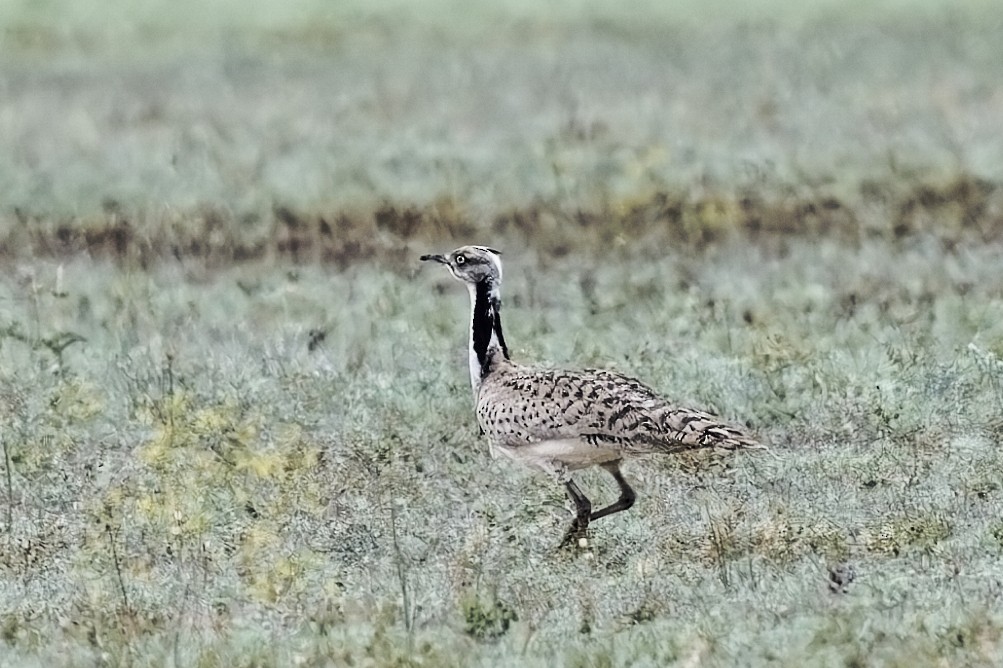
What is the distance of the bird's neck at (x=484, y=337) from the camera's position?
1054cm

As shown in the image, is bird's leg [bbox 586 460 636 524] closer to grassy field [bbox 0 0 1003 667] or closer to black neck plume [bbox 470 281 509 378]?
grassy field [bbox 0 0 1003 667]

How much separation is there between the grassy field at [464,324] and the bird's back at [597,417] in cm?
36

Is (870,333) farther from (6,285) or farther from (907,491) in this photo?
(6,285)

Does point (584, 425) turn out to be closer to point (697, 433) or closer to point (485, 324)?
point (697, 433)

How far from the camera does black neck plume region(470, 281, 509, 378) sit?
1055 cm

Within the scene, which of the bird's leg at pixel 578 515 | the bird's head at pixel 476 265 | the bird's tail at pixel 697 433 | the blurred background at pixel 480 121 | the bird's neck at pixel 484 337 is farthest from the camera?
the blurred background at pixel 480 121

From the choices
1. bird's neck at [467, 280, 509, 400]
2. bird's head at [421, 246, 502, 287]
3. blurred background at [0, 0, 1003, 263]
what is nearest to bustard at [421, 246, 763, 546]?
bird's neck at [467, 280, 509, 400]

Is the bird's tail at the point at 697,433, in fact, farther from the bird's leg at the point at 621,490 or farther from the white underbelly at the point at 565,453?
the bird's leg at the point at 621,490

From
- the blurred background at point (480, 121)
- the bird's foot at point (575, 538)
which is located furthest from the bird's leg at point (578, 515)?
the blurred background at point (480, 121)

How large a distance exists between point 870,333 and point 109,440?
181 inches

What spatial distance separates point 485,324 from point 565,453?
1.10 metres

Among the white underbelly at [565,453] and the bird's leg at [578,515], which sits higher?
the white underbelly at [565,453]

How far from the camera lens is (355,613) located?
852cm

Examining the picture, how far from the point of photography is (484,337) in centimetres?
1055
